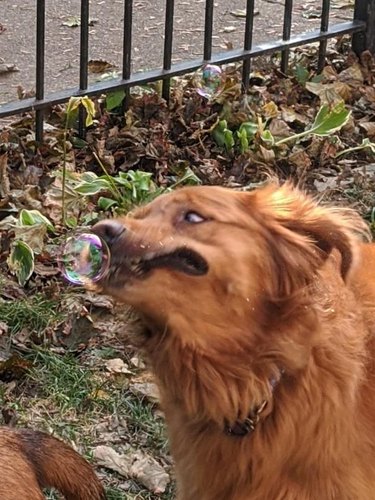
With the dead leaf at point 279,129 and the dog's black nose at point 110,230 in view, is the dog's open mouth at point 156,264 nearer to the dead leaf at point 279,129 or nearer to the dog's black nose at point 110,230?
the dog's black nose at point 110,230

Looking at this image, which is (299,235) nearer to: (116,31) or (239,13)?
(116,31)

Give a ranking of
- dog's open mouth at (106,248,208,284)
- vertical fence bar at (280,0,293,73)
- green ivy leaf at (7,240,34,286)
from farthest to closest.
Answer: vertical fence bar at (280,0,293,73) < green ivy leaf at (7,240,34,286) < dog's open mouth at (106,248,208,284)

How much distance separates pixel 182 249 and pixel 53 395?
5.63 ft

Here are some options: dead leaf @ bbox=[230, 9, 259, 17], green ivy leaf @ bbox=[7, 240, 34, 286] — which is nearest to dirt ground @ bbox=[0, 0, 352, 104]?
dead leaf @ bbox=[230, 9, 259, 17]

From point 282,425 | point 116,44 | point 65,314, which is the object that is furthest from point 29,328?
point 116,44

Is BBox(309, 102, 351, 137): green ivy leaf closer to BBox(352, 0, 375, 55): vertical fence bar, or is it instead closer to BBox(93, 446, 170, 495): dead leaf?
BBox(352, 0, 375, 55): vertical fence bar

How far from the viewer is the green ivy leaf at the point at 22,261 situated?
14.7 feet

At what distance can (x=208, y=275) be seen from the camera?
2.56m

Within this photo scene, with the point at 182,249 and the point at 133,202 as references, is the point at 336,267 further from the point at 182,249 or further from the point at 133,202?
the point at 133,202

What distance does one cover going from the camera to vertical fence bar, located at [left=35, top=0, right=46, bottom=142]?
532 centimetres

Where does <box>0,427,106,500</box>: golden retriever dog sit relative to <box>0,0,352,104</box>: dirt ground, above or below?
above

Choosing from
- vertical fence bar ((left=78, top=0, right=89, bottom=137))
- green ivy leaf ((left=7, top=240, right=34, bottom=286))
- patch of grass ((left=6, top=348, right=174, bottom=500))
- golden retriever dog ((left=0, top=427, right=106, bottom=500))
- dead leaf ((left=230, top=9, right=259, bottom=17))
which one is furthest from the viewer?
dead leaf ((left=230, top=9, right=259, bottom=17))

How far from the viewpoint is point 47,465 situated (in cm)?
318

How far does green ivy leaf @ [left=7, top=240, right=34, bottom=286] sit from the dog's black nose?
2.01 meters
